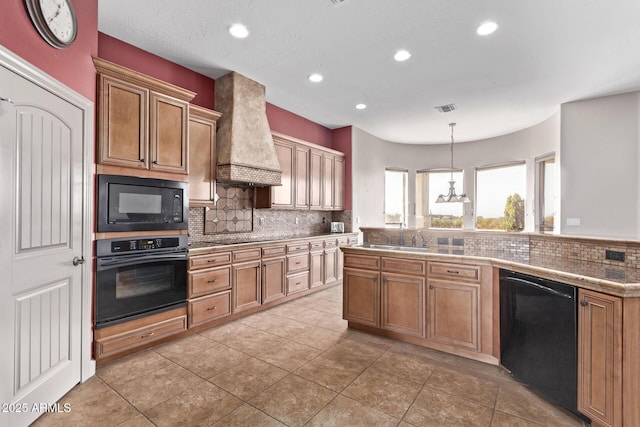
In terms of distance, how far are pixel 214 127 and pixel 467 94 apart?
3.51 metres

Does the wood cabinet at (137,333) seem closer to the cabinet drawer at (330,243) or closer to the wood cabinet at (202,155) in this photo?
the wood cabinet at (202,155)

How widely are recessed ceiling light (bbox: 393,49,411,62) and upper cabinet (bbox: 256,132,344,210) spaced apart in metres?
1.99

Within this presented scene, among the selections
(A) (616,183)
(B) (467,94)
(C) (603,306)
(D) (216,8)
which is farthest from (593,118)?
(D) (216,8)

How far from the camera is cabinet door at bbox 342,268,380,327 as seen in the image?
3.11m

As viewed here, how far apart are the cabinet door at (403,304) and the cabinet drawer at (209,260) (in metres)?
1.78

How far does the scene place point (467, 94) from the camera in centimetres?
420

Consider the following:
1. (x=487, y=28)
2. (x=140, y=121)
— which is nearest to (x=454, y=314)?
(x=487, y=28)

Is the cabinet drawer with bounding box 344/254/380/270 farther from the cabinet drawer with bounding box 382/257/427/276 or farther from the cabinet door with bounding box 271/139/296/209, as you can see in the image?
the cabinet door with bounding box 271/139/296/209

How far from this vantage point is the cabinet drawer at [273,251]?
3.88 m

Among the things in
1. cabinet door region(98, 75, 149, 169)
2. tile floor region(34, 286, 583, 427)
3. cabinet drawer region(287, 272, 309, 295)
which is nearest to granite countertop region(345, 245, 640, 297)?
tile floor region(34, 286, 583, 427)

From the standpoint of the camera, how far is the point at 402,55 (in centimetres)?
320

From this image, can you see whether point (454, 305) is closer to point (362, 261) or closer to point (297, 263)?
point (362, 261)

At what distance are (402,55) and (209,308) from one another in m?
3.47

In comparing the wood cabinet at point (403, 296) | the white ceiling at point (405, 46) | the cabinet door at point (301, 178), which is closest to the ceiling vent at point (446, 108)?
the white ceiling at point (405, 46)
